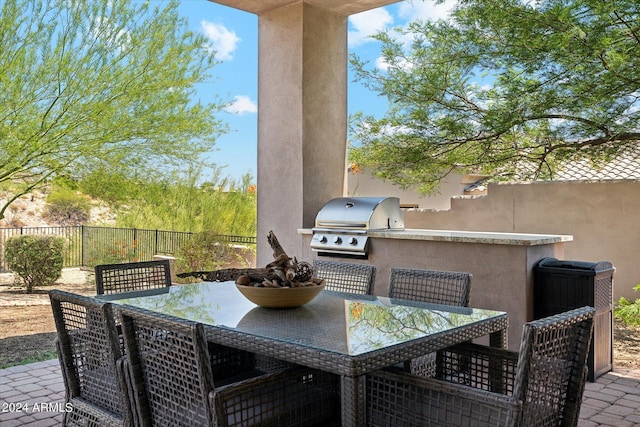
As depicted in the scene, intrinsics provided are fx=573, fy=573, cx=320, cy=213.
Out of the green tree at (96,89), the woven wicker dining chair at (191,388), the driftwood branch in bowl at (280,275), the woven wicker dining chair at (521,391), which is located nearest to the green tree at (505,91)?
the green tree at (96,89)

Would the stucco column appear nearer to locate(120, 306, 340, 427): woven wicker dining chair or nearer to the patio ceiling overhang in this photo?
the patio ceiling overhang

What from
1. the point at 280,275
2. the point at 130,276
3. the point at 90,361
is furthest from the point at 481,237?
the point at 90,361

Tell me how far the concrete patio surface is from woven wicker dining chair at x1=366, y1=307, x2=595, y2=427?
143 centimetres

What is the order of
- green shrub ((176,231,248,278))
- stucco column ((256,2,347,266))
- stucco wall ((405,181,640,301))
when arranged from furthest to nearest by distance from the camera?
green shrub ((176,231,248,278))
stucco wall ((405,181,640,301))
stucco column ((256,2,347,266))

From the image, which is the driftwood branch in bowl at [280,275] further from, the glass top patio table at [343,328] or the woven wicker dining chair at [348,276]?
the woven wicker dining chair at [348,276]

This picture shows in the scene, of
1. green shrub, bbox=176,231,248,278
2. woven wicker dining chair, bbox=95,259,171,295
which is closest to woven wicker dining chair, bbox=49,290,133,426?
woven wicker dining chair, bbox=95,259,171,295

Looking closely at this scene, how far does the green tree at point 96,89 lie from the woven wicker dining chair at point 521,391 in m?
5.32

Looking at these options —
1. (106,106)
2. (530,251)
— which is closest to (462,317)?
(530,251)

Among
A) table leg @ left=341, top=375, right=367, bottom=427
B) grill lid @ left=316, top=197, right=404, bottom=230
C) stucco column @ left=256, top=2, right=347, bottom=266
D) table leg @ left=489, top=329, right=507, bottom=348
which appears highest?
stucco column @ left=256, top=2, right=347, bottom=266

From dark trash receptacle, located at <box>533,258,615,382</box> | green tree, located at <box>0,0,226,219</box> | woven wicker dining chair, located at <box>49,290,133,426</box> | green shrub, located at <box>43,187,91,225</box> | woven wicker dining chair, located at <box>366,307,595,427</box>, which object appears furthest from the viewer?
green shrub, located at <box>43,187,91,225</box>

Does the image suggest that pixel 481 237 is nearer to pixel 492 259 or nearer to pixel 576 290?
pixel 492 259

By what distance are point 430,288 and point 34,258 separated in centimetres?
568

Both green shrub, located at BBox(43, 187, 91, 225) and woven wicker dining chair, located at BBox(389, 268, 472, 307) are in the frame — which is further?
green shrub, located at BBox(43, 187, 91, 225)

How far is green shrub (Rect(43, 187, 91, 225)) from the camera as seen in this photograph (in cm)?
736
